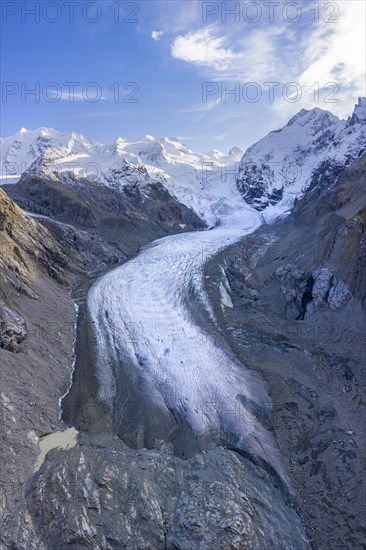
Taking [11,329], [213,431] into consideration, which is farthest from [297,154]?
[213,431]

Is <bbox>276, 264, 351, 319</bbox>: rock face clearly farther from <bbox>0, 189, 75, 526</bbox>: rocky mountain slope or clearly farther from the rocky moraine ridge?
<bbox>0, 189, 75, 526</bbox>: rocky mountain slope

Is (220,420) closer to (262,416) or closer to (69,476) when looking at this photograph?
(262,416)

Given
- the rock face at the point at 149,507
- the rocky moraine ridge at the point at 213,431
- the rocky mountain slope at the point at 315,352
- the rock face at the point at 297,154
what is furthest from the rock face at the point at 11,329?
the rock face at the point at 297,154

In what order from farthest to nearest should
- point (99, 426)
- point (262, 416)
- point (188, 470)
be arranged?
point (262, 416) < point (99, 426) < point (188, 470)

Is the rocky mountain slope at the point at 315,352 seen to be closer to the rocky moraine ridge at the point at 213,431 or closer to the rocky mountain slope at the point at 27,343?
the rocky moraine ridge at the point at 213,431

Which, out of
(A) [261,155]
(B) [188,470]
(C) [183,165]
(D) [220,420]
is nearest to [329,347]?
(D) [220,420]

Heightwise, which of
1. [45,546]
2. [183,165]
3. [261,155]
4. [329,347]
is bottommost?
[45,546]

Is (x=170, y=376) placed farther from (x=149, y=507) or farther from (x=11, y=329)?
(x=149, y=507)
